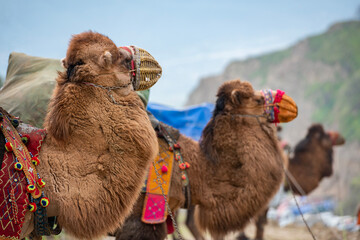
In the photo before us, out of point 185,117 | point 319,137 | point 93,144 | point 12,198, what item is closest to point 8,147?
point 12,198

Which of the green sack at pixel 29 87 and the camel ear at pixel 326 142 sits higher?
the green sack at pixel 29 87

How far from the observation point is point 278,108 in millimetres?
4066

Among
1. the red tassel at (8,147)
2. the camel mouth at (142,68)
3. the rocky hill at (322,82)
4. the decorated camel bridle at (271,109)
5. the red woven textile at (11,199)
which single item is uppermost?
the camel mouth at (142,68)

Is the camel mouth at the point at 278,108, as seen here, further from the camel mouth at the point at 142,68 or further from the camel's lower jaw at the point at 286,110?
the camel mouth at the point at 142,68

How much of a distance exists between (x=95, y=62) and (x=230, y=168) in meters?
1.87

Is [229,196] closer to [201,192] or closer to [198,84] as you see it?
[201,192]

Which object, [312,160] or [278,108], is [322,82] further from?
[278,108]

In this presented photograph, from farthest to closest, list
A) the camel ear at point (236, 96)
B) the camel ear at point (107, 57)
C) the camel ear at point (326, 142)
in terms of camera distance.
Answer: the camel ear at point (326, 142), the camel ear at point (236, 96), the camel ear at point (107, 57)

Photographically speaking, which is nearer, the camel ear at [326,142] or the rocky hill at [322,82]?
the camel ear at [326,142]

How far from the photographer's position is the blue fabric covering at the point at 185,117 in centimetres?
531

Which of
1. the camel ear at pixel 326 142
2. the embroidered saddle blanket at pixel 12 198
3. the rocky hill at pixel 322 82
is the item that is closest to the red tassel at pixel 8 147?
the embroidered saddle blanket at pixel 12 198

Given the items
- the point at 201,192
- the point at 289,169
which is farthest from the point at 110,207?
the point at 289,169

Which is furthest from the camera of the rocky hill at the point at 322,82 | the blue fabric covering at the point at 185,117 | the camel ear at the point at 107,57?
the rocky hill at the point at 322,82

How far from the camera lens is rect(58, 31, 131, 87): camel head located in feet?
8.02
